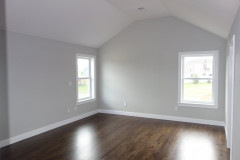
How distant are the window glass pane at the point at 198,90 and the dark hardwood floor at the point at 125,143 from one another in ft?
2.54

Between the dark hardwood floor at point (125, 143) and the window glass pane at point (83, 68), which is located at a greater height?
the window glass pane at point (83, 68)

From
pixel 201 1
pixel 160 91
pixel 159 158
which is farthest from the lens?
pixel 160 91

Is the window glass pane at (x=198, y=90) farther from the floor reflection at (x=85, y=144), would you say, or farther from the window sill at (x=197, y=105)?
the floor reflection at (x=85, y=144)

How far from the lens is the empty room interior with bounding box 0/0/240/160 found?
3424mm

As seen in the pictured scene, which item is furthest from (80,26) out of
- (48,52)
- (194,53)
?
(194,53)

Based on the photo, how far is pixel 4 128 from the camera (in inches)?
143

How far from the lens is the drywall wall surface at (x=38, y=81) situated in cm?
382

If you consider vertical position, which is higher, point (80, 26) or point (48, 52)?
point (80, 26)

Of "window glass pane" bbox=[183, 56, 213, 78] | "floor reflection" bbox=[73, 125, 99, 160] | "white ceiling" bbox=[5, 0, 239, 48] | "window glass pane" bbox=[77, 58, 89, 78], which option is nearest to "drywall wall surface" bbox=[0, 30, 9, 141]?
"white ceiling" bbox=[5, 0, 239, 48]

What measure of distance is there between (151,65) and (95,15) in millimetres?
2312

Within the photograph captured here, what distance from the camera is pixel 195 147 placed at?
3582 millimetres

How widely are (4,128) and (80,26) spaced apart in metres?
2.88

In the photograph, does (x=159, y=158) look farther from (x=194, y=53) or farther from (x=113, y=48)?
(x=113, y=48)

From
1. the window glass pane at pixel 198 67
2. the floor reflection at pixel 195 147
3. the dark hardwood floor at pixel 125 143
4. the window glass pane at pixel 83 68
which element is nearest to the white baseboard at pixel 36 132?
the dark hardwood floor at pixel 125 143
